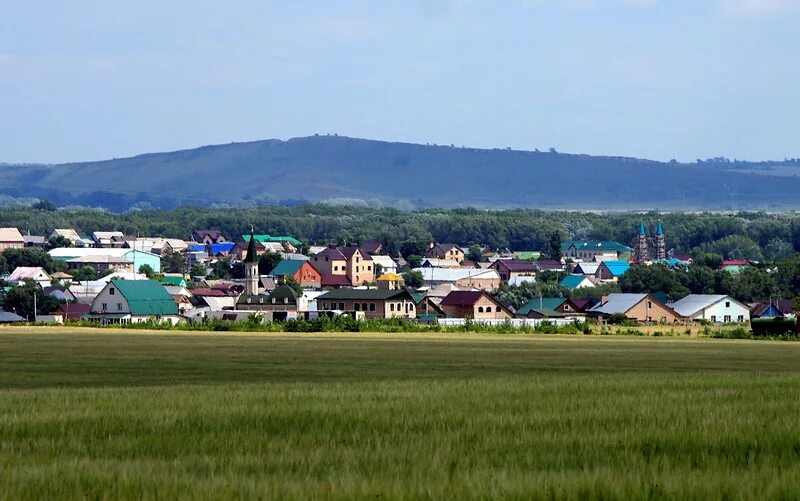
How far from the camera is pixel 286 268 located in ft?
609

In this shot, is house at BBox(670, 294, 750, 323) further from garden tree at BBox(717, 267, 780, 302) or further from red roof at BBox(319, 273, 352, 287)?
red roof at BBox(319, 273, 352, 287)

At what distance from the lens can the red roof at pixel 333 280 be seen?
614 feet

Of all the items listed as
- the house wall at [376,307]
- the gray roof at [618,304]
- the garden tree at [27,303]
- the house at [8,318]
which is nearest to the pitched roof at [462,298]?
the house wall at [376,307]

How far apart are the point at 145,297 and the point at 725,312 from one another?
46691 millimetres

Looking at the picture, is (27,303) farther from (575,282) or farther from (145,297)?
(575,282)

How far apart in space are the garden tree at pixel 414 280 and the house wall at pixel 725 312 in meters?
62.3

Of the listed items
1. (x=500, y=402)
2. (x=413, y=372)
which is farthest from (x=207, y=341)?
(x=500, y=402)

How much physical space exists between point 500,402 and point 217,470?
946 cm

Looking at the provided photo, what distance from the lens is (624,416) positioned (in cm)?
2255

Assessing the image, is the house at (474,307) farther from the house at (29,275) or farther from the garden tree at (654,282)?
the house at (29,275)

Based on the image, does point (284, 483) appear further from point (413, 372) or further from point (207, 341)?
point (207, 341)

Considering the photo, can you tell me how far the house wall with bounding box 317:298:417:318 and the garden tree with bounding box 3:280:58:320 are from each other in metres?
21.5

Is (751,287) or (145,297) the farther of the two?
(751,287)

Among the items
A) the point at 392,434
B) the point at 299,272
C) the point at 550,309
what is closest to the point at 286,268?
the point at 299,272
